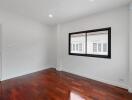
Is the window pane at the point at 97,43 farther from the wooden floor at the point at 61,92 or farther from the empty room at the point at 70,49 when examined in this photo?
the wooden floor at the point at 61,92

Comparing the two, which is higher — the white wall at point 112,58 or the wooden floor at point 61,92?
the white wall at point 112,58

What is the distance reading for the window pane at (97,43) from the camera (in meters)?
3.13

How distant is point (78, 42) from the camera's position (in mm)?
3996

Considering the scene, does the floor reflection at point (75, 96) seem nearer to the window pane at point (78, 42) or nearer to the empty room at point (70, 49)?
the empty room at point (70, 49)

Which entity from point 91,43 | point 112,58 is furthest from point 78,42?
point 112,58

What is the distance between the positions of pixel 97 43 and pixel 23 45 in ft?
9.93

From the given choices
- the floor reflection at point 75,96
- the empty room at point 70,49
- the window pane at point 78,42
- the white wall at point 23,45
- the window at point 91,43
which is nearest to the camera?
the floor reflection at point 75,96

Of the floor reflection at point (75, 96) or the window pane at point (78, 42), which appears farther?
the window pane at point (78, 42)

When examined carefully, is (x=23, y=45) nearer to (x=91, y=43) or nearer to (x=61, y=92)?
(x=61, y=92)

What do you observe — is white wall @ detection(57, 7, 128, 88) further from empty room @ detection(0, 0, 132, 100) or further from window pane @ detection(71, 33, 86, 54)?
window pane @ detection(71, 33, 86, 54)

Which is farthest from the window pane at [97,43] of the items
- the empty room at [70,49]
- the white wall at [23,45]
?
the white wall at [23,45]

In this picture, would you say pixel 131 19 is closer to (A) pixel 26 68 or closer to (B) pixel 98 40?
(B) pixel 98 40

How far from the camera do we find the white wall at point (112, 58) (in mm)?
2725

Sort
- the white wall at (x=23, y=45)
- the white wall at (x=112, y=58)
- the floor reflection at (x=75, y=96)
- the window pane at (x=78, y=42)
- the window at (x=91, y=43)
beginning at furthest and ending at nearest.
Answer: the window pane at (x=78, y=42) < the white wall at (x=23, y=45) < the window at (x=91, y=43) < the white wall at (x=112, y=58) < the floor reflection at (x=75, y=96)
